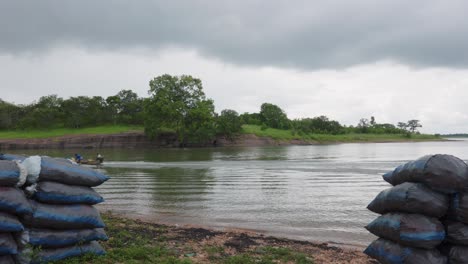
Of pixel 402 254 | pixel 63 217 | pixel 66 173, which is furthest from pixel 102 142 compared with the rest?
pixel 402 254

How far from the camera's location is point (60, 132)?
7931cm

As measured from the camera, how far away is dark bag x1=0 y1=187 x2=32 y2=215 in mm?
5578

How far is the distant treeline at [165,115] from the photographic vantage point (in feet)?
218

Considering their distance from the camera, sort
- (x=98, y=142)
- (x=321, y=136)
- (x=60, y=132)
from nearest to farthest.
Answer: (x=98, y=142), (x=60, y=132), (x=321, y=136)

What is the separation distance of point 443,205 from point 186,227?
662cm

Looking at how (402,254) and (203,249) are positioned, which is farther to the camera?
(203,249)

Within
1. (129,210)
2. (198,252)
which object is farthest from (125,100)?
(198,252)

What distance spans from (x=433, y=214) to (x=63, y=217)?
18.6ft

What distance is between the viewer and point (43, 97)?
311 feet

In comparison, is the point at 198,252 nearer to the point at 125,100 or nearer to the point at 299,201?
the point at 299,201

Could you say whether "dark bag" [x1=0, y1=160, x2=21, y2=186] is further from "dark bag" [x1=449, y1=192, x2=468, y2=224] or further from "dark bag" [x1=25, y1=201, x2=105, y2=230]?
"dark bag" [x1=449, y1=192, x2=468, y2=224]

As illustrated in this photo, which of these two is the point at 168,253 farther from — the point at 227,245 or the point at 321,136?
the point at 321,136

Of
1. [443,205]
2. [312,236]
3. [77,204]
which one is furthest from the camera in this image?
[312,236]

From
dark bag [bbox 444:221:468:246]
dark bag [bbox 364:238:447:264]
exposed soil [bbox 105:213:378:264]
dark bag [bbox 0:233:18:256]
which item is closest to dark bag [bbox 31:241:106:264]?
A: dark bag [bbox 0:233:18:256]
